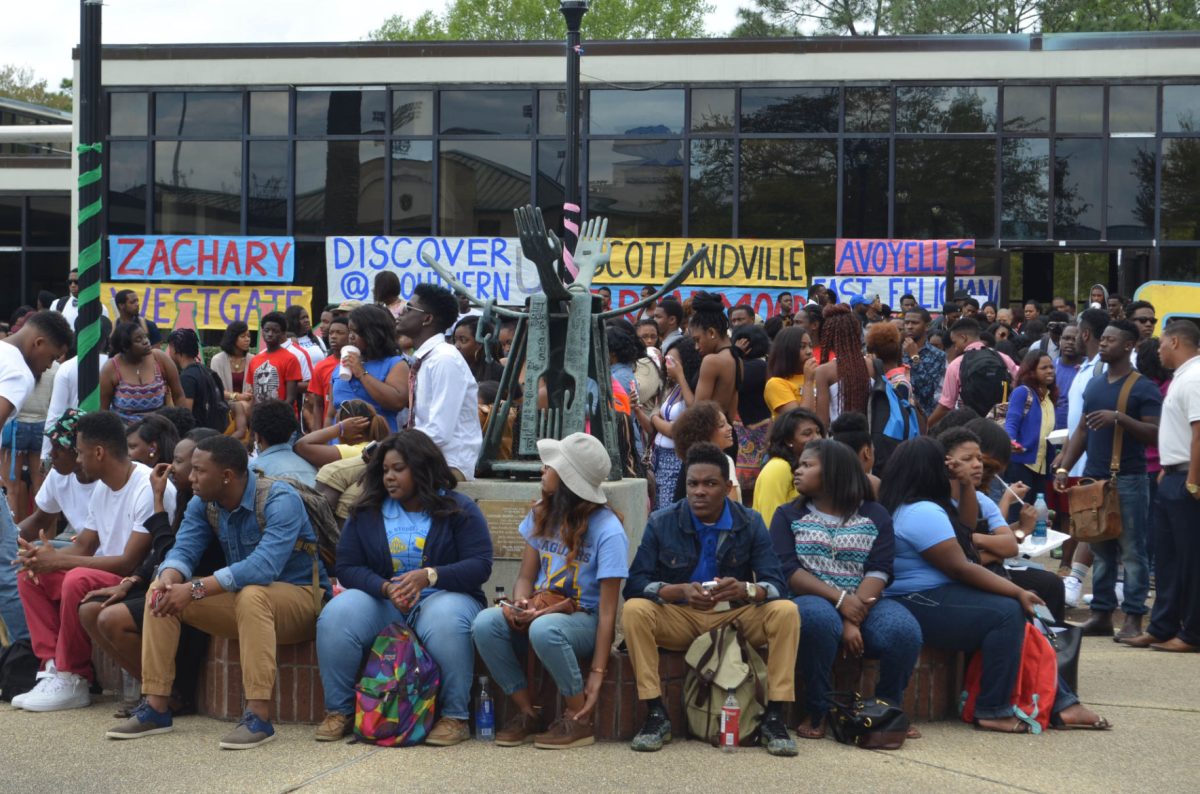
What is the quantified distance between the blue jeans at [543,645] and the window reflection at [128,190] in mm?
19317

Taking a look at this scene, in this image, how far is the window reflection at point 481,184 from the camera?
22.9 m

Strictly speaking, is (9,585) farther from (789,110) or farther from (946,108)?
(946,108)

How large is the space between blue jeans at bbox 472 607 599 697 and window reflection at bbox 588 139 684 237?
1674 cm

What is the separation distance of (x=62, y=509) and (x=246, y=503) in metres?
1.51

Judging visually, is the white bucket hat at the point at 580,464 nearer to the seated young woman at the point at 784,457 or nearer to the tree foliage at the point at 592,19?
the seated young woman at the point at 784,457

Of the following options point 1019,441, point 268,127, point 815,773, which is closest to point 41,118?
point 268,127

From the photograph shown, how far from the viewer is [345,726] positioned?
249 inches

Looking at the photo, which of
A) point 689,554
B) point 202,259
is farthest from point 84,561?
point 202,259

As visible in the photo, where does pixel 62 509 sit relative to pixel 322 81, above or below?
below

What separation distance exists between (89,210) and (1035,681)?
5.72 metres

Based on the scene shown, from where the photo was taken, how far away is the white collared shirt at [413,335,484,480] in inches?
299

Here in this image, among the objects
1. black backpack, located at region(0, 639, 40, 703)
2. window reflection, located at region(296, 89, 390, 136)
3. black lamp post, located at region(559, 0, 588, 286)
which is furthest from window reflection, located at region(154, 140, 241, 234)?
black backpack, located at region(0, 639, 40, 703)

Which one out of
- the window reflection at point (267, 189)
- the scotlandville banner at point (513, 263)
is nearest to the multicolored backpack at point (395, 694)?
the scotlandville banner at point (513, 263)

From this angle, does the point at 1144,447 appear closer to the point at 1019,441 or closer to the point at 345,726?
the point at 1019,441
